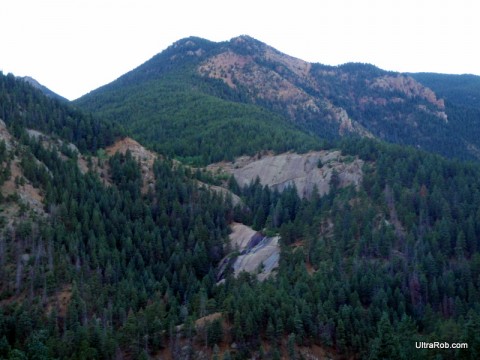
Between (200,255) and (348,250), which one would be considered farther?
(200,255)

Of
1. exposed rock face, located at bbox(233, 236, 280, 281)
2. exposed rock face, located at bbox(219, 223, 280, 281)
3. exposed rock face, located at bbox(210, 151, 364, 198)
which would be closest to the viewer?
exposed rock face, located at bbox(233, 236, 280, 281)

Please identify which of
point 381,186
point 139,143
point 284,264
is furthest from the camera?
point 139,143

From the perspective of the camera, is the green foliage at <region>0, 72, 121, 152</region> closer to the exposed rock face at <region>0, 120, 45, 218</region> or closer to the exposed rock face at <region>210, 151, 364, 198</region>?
the exposed rock face at <region>0, 120, 45, 218</region>

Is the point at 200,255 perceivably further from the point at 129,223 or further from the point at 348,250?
the point at 348,250

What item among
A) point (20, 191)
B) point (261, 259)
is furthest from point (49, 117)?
point (261, 259)

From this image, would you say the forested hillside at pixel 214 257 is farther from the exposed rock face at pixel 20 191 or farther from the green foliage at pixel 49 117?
the exposed rock face at pixel 20 191

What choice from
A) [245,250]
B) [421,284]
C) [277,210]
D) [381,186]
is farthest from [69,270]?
[381,186]

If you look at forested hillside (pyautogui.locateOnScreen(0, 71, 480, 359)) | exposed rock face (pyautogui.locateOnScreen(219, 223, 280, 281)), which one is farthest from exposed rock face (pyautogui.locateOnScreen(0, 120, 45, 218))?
exposed rock face (pyautogui.locateOnScreen(219, 223, 280, 281))

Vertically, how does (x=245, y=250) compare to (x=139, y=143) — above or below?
below

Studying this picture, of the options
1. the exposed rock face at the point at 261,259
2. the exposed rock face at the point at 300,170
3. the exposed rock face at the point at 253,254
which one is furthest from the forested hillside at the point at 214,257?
the exposed rock face at the point at 261,259

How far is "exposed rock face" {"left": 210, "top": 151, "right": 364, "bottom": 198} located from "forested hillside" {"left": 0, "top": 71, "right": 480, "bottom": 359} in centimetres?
222

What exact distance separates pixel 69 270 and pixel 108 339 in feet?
58.9

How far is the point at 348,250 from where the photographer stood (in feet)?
316

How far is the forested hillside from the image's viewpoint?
74.1 metres
